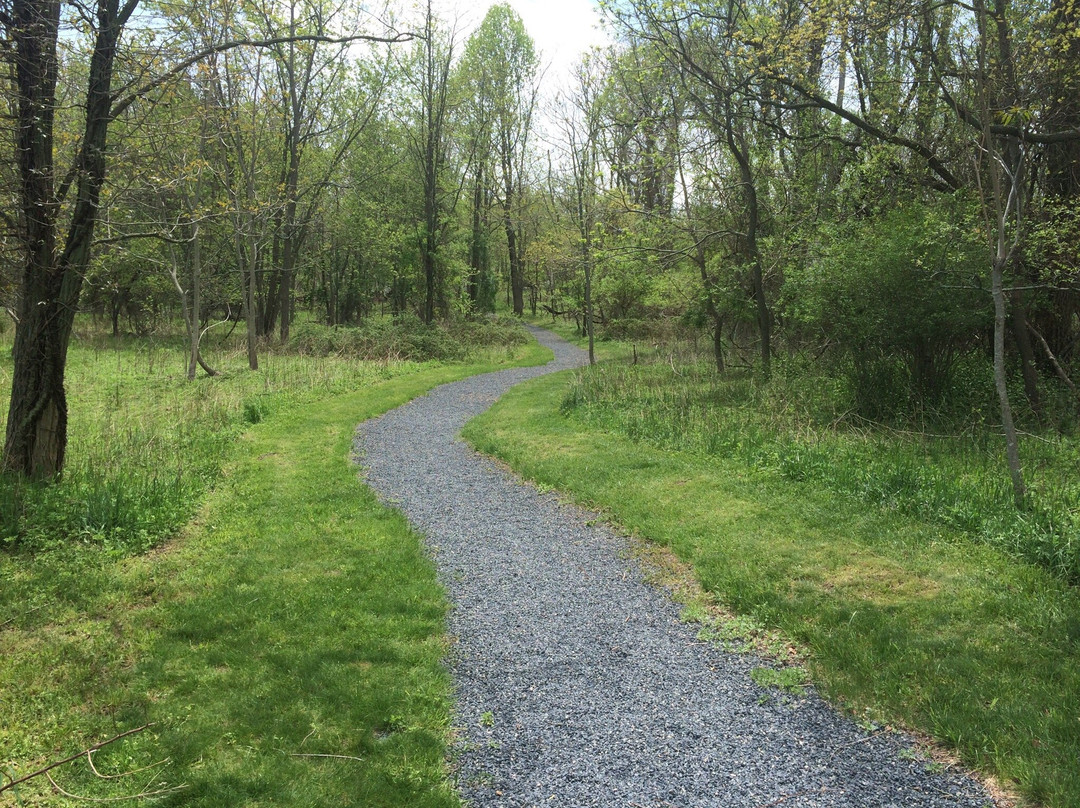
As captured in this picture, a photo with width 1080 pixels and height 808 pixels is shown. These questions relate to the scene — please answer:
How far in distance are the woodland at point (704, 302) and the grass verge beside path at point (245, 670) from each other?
44 millimetres

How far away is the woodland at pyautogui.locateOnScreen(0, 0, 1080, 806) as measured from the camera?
4902 mm

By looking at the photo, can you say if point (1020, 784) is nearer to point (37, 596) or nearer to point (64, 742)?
point (64, 742)

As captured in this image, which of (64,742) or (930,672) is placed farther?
(930,672)

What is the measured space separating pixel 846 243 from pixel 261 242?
56.2 ft

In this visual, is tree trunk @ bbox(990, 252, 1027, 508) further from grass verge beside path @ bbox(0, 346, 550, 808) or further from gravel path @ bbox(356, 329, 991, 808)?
grass verge beside path @ bbox(0, 346, 550, 808)

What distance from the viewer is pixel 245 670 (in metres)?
3.91

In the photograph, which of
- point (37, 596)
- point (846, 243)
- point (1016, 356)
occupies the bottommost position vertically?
point (37, 596)

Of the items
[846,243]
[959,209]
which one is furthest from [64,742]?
[959,209]

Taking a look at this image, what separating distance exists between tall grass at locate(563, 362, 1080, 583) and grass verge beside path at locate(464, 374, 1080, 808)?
10.3 inches

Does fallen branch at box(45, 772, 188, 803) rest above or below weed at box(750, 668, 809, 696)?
above

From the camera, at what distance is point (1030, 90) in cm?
820

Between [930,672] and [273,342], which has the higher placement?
[273,342]

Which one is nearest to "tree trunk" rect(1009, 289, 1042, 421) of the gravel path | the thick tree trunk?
the gravel path

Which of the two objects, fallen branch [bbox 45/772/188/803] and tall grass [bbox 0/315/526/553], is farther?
tall grass [bbox 0/315/526/553]
